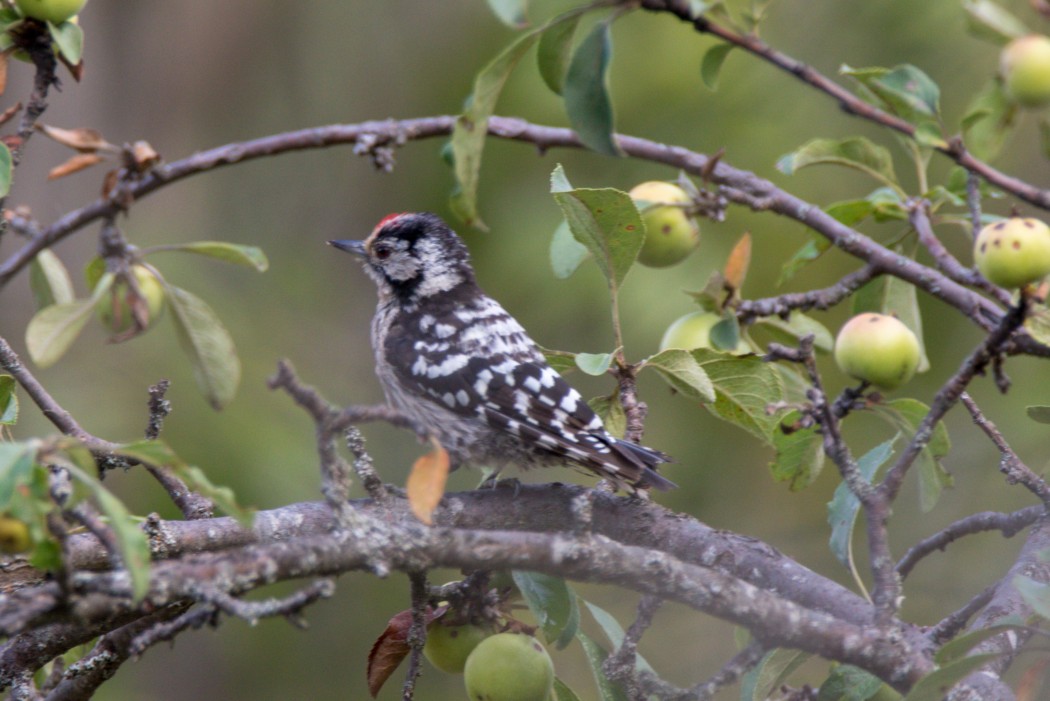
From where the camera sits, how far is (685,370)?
2.58 meters

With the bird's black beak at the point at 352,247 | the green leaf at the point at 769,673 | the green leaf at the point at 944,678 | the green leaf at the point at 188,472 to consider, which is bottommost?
the green leaf at the point at 769,673

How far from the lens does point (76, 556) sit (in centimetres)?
216

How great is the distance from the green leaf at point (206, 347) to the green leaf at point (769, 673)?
1356 mm

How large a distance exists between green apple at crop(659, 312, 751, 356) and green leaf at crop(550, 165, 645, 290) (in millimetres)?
304

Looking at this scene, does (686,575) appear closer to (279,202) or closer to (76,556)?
(76,556)

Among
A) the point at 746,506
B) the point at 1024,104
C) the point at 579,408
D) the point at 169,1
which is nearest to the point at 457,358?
the point at 579,408

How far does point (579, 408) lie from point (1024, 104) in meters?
1.62

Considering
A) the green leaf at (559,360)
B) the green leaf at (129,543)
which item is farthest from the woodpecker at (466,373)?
the green leaf at (129,543)

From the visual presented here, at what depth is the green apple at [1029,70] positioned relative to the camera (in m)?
1.82

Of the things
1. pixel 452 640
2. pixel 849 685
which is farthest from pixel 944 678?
pixel 452 640

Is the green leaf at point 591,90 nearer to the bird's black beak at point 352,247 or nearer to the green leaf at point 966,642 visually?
the green leaf at point 966,642

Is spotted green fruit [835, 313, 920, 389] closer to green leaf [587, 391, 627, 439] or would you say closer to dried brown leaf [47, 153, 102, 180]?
green leaf [587, 391, 627, 439]

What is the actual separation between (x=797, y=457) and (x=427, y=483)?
4.46ft

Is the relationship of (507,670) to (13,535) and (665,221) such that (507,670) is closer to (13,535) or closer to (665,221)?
(13,535)
